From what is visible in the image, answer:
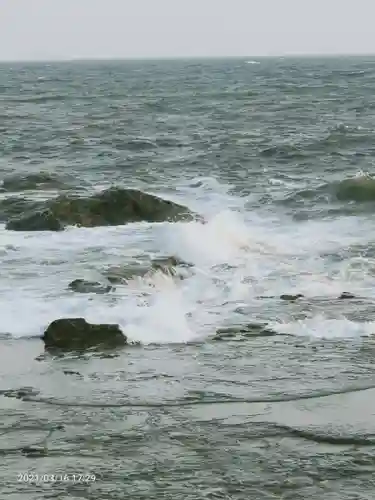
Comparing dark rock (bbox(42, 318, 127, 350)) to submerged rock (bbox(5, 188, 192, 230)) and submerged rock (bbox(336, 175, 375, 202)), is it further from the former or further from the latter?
submerged rock (bbox(336, 175, 375, 202))

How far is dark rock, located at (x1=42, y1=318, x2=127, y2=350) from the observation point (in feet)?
29.0

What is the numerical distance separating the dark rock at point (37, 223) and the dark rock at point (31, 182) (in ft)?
13.9

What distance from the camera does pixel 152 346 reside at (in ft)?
29.3

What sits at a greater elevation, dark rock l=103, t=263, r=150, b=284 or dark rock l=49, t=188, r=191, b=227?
dark rock l=49, t=188, r=191, b=227

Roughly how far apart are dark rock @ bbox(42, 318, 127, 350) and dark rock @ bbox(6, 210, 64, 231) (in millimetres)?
6589

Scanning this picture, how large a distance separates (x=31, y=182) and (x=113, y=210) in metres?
4.64

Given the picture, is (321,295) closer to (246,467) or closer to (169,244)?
(169,244)

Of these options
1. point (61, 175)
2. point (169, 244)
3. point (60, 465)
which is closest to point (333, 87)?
point (61, 175)

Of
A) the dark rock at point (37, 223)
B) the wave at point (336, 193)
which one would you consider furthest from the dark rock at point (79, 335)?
the wave at point (336, 193)

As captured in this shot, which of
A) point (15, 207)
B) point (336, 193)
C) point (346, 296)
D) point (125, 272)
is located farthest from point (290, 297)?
point (336, 193)

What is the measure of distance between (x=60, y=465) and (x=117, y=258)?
23.6 feet

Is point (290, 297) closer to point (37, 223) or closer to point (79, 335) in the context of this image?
point (79, 335)
